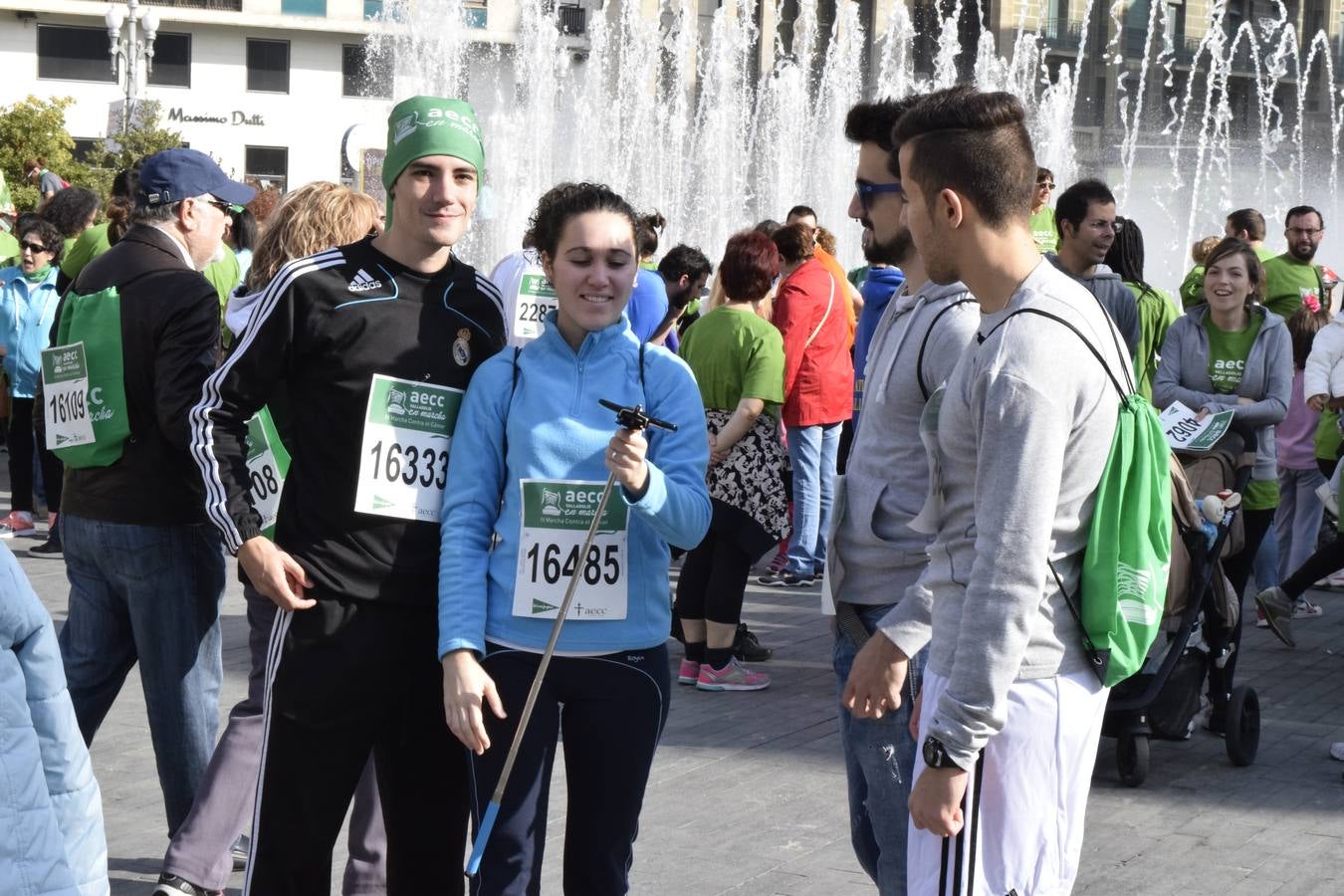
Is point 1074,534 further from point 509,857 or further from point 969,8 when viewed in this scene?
point 969,8

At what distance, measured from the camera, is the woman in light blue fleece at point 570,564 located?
3.51 m

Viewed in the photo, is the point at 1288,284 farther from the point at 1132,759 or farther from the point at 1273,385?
the point at 1132,759

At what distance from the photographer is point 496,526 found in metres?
3.62

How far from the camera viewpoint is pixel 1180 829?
219 inches

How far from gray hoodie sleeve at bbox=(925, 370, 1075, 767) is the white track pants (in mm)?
113

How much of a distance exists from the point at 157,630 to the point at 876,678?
91.7 inches

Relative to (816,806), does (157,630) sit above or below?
above

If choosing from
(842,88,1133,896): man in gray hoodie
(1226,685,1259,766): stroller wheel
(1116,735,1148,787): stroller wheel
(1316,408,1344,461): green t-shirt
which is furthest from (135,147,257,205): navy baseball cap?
(1316,408,1344,461): green t-shirt

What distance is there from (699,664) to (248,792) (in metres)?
3.23

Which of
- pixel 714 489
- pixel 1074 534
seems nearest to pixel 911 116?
pixel 1074 534

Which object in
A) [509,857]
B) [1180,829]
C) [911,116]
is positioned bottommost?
[1180,829]

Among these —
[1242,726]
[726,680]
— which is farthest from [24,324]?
[1242,726]

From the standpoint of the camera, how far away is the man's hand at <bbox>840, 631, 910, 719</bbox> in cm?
310

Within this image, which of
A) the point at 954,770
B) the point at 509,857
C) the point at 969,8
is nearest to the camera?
the point at 954,770
